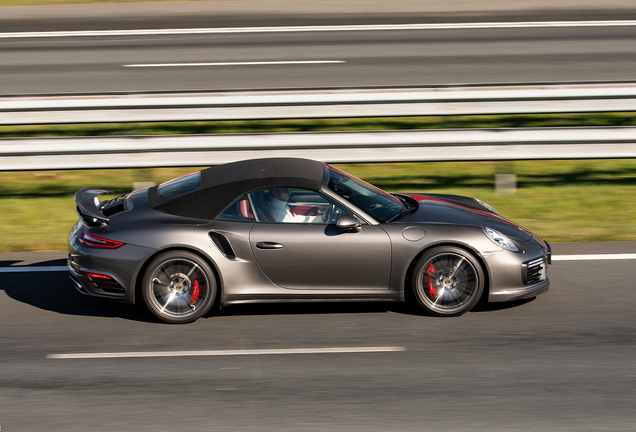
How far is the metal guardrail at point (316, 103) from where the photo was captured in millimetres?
9078

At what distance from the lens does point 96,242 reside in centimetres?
592

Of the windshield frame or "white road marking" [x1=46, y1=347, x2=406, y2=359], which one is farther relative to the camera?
the windshield frame

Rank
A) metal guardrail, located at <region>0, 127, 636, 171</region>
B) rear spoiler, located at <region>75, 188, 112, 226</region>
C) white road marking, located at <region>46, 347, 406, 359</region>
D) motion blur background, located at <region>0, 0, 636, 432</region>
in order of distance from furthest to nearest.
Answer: metal guardrail, located at <region>0, 127, 636, 171</region> → rear spoiler, located at <region>75, 188, 112, 226</region> → white road marking, located at <region>46, 347, 406, 359</region> → motion blur background, located at <region>0, 0, 636, 432</region>

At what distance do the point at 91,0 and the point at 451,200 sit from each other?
18040 mm

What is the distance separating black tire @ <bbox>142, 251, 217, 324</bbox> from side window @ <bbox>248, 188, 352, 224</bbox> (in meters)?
0.64

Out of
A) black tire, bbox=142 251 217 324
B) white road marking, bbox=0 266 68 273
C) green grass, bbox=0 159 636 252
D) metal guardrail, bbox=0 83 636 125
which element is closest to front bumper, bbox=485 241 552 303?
black tire, bbox=142 251 217 324

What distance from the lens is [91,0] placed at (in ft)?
71.1

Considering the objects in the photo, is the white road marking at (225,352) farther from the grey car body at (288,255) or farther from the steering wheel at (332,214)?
the steering wheel at (332,214)

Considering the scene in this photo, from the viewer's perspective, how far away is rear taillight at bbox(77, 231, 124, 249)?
585 centimetres

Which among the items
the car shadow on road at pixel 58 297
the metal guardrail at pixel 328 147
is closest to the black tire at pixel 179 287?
the car shadow on road at pixel 58 297

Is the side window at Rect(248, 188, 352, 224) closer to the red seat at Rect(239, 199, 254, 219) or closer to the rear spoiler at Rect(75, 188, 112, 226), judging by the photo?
the red seat at Rect(239, 199, 254, 219)

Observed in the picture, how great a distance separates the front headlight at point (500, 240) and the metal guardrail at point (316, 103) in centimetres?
345

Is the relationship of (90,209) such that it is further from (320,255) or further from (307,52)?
(307,52)

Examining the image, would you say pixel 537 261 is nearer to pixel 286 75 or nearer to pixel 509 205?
pixel 509 205
